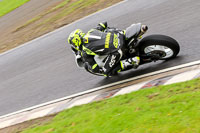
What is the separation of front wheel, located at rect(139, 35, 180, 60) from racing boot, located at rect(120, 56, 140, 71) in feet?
0.69

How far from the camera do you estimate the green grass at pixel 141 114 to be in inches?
169

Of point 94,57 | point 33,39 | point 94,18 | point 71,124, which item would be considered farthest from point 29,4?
point 71,124

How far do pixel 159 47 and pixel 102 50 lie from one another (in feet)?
4.04

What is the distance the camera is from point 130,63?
6.89 m

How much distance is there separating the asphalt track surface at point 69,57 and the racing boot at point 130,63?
1.48 ft

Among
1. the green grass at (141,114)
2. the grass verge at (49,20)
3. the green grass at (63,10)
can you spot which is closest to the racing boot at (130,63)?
the green grass at (141,114)

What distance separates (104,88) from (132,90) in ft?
3.72

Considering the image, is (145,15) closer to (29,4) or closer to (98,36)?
(98,36)

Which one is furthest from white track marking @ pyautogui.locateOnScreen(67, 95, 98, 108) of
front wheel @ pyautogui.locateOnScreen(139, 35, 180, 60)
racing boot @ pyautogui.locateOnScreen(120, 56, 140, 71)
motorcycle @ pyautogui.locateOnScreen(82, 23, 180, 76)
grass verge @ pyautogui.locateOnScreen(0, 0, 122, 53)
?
grass verge @ pyautogui.locateOnScreen(0, 0, 122, 53)

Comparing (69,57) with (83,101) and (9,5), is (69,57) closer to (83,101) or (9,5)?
(83,101)

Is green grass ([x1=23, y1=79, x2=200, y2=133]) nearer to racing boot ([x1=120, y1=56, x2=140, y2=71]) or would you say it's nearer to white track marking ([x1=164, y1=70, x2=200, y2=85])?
white track marking ([x1=164, y1=70, x2=200, y2=85])

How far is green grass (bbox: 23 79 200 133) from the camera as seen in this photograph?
4285 millimetres

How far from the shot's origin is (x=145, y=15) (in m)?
10.3

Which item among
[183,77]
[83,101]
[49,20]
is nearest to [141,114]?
[183,77]
